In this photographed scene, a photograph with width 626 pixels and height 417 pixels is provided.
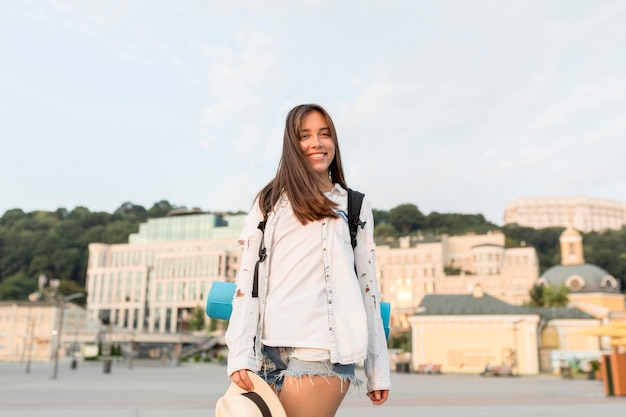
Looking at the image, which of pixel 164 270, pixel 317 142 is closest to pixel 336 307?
pixel 317 142

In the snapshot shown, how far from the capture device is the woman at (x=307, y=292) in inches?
83.5

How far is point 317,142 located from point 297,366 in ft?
3.09

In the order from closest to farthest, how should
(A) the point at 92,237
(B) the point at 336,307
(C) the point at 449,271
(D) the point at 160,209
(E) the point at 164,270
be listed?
(B) the point at 336,307, (E) the point at 164,270, (C) the point at 449,271, (A) the point at 92,237, (D) the point at 160,209

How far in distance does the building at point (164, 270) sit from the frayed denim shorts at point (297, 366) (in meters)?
90.1

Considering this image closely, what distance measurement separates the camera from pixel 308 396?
2.09 m

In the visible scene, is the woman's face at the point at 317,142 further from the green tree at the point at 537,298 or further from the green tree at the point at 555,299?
the green tree at the point at 537,298

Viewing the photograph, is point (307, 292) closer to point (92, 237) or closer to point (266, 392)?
point (266, 392)

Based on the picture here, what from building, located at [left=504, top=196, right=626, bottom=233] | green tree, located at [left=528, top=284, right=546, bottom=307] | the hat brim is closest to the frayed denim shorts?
the hat brim

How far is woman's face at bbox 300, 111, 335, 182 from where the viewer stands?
2473 mm

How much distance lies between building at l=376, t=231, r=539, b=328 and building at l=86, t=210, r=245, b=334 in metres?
26.3

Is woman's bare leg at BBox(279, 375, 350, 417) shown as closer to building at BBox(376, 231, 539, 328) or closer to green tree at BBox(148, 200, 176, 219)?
building at BBox(376, 231, 539, 328)

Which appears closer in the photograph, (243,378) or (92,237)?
A: (243,378)

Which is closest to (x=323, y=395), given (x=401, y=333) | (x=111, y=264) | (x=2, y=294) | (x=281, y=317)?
(x=281, y=317)

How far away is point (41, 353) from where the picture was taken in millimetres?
54812
